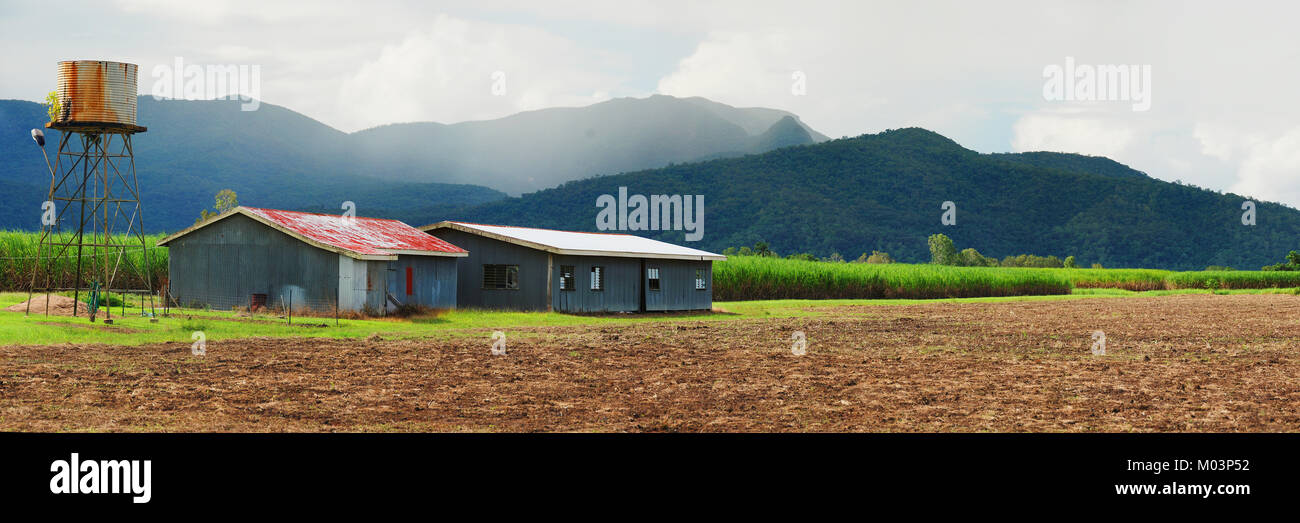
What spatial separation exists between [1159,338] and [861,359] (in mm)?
11023

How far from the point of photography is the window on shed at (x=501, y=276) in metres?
33.9

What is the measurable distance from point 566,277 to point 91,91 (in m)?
14.7

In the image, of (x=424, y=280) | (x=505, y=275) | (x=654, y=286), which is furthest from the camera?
(x=654, y=286)

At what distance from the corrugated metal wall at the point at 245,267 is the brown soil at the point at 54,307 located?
4547 mm

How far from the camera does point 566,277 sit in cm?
3366

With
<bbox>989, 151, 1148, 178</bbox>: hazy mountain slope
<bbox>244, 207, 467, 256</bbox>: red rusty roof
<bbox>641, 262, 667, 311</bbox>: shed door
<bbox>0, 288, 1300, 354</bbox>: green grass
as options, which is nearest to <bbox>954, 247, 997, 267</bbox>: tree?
<bbox>989, 151, 1148, 178</bbox>: hazy mountain slope

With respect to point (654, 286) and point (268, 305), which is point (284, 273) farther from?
point (654, 286)

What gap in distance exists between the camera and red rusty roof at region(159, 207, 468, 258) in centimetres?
2895

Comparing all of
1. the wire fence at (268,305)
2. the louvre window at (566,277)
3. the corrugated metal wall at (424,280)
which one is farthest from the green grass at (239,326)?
the louvre window at (566,277)

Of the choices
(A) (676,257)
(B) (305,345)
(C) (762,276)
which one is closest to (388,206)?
(C) (762,276)

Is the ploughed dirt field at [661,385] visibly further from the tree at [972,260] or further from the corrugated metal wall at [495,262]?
the tree at [972,260]

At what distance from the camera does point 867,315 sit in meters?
38.2

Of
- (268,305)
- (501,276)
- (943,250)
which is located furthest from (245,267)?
(943,250)
